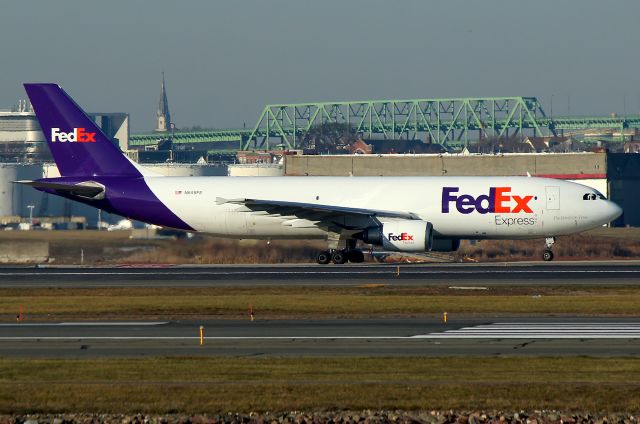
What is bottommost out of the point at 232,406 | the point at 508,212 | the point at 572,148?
the point at 232,406

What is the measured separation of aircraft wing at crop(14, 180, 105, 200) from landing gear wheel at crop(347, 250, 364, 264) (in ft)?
43.4

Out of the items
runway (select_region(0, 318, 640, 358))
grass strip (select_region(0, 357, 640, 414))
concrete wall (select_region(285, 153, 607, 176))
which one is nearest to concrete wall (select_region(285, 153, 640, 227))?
concrete wall (select_region(285, 153, 607, 176))

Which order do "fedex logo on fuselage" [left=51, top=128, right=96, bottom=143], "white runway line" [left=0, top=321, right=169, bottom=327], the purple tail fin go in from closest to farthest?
"white runway line" [left=0, top=321, right=169, bottom=327], the purple tail fin, "fedex logo on fuselage" [left=51, top=128, right=96, bottom=143]

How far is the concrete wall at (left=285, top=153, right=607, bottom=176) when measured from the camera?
93.1 meters

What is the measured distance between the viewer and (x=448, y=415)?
17688 mm

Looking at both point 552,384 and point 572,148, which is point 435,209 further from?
point 572,148

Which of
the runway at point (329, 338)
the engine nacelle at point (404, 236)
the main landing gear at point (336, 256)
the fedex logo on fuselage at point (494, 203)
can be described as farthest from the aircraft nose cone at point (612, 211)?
the runway at point (329, 338)

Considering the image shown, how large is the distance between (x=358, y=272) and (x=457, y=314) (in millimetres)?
17295

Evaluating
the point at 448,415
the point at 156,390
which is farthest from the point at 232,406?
the point at 448,415

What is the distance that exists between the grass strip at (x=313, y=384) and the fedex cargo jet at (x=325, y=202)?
30953 millimetres

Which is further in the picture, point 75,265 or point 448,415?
point 75,265

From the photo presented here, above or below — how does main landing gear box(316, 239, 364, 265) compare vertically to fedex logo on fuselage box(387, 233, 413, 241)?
below

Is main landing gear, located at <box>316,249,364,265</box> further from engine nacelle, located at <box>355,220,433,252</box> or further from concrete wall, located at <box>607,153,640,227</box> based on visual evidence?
concrete wall, located at <box>607,153,640,227</box>

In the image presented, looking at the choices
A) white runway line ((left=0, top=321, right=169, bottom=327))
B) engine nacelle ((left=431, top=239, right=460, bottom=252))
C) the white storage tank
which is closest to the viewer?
white runway line ((left=0, top=321, right=169, bottom=327))
